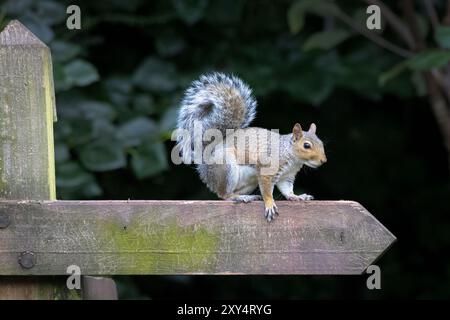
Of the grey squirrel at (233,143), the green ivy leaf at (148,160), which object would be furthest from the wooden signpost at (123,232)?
the green ivy leaf at (148,160)

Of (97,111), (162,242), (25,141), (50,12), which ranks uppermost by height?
(50,12)

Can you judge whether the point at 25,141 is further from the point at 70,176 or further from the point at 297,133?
the point at 70,176

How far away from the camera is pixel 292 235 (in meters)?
1.15

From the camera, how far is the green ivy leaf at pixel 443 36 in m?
2.28

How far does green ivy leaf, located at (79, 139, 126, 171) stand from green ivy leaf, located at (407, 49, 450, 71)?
2.93ft

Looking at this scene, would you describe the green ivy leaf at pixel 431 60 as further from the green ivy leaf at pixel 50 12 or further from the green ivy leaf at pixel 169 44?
the green ivy leaf at pixel 50 12

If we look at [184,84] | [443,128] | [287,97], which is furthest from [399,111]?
[184,84]

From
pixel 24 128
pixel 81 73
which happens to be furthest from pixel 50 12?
pixel 24 128

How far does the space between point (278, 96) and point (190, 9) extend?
2.00 feet

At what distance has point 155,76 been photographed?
2.71 meters

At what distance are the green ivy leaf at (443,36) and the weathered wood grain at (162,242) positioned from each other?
1.28 m

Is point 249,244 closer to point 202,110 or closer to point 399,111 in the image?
A: point 202,110

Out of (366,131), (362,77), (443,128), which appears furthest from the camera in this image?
(366,131)

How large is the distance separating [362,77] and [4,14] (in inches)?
47.3
